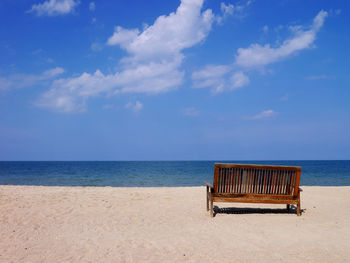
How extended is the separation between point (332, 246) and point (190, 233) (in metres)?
2.67

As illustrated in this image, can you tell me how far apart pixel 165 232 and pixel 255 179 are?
2846 mm

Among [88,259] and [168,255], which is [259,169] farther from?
[88,259]

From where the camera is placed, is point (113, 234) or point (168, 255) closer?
point (168, 255)

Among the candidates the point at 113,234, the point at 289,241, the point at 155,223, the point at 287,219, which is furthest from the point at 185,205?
the point at 289,241

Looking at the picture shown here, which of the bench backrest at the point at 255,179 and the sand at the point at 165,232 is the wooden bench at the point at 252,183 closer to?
the bench backrest at the point at 255,179

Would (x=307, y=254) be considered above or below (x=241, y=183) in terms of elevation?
below

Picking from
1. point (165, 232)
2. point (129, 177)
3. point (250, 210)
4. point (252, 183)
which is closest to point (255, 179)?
point (252, 183)

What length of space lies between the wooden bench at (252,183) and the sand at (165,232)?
529mm

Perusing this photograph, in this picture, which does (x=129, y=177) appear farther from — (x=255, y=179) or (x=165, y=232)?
(x=165, y=232)

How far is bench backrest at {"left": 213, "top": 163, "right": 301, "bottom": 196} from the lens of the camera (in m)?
7.84

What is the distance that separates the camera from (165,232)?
21.5 feet

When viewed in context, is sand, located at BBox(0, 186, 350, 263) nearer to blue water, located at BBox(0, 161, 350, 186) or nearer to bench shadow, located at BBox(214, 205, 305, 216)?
bench shadow, located at BBox(214, 205, 305, 216)

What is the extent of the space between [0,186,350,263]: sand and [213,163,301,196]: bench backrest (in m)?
0.74

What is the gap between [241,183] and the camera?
26.0 ft
